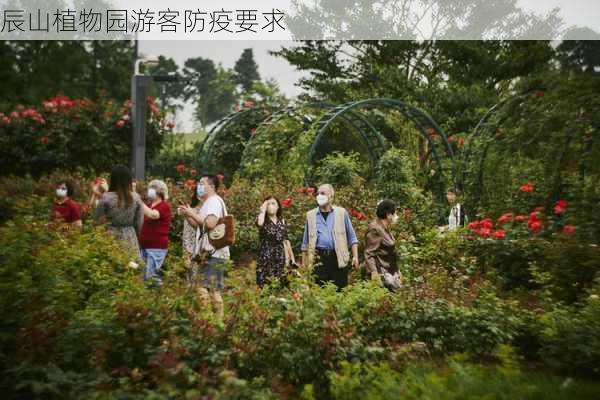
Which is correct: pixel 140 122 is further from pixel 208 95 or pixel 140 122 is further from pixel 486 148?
pixel 208 95

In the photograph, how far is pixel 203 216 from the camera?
7.17 meters

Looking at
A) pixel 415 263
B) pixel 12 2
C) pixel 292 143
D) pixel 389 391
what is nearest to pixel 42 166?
pixel 292 143

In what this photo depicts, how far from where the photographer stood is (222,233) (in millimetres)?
7117

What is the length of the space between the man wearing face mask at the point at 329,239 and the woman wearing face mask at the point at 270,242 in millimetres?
532

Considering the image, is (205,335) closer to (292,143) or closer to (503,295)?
(503,295)

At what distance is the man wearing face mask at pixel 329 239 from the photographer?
7.55 m

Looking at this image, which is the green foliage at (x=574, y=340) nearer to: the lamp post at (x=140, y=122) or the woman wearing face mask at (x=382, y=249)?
the woman wearing face mask at (x=382, y=249)

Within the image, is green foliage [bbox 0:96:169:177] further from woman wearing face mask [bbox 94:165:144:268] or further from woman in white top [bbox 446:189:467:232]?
woman wearing face mask [bbox 94:165:144:268]

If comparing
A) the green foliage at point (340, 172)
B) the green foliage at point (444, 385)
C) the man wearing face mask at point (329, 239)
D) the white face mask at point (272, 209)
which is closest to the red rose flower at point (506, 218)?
the man wearing face mask at point (329, 239)

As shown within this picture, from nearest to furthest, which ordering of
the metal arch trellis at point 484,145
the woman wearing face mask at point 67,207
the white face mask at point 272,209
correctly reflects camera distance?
the white face mask at point 272,209 → the woman wearing face mask at point 67,207 → the metal arch trellis at point 484,145

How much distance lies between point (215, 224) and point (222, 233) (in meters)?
0.11

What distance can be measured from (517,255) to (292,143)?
27.2ft

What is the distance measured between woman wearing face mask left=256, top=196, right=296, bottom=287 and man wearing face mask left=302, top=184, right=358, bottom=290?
1.74 ft

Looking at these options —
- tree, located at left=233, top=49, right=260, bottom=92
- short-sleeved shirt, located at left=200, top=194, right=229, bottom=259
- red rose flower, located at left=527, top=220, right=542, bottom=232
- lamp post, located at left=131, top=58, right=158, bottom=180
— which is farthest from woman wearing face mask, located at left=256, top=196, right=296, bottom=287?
tree, located at left=233, top=49, right=260, bottom=92
